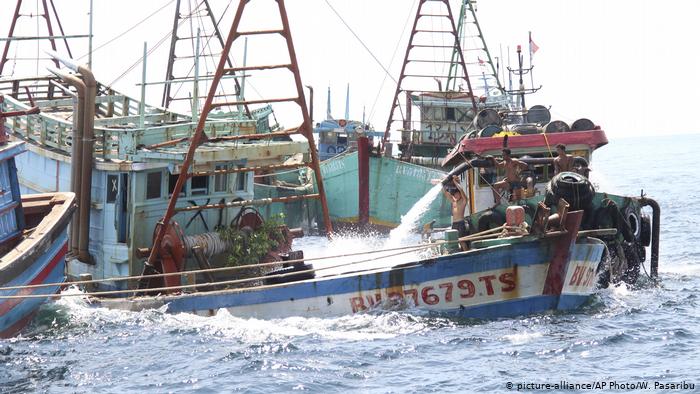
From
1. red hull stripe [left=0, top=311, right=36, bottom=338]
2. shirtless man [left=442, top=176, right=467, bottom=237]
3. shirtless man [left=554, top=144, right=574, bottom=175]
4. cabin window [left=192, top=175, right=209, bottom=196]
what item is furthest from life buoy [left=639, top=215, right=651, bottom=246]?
red hull stripe [left=0, top=311, right=36, bottom=338]

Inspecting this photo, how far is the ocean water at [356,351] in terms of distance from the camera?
17.5m

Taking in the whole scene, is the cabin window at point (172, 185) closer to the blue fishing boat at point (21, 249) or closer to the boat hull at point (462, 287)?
the blue fishing boat at point (21, 249)

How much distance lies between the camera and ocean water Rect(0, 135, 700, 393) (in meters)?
17.5

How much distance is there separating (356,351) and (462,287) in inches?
94.6

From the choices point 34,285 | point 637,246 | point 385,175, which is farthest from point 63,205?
point 385,175

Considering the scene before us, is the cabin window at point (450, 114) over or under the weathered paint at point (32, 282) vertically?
over

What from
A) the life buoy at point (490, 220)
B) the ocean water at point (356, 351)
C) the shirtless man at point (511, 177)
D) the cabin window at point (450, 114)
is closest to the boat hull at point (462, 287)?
the ocean water at point (356, 351)

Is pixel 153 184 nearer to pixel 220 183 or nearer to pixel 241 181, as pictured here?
pixel 220 183

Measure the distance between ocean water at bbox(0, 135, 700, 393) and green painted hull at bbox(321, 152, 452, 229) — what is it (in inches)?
738

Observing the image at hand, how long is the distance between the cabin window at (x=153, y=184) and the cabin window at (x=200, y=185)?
0.89 m

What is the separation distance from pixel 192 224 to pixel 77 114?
320 centimetres

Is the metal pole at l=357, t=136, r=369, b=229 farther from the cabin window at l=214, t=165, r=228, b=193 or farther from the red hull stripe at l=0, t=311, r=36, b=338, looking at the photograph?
the red hull stripe at l=0, t=311, r=36, b=338

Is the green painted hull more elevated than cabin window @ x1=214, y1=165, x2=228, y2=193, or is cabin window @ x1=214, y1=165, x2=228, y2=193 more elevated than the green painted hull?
cabin window @ x1=214, y1=165, x2=228, y2=193

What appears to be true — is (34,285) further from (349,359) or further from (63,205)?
(349,359)
